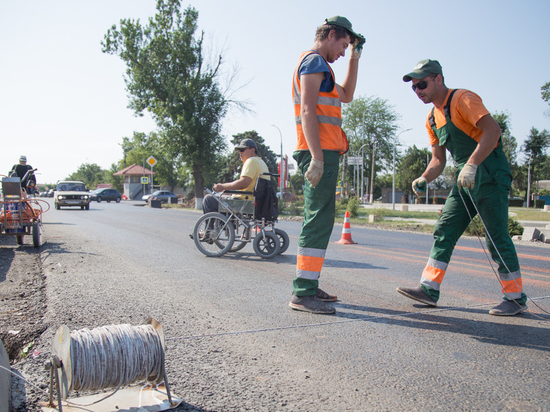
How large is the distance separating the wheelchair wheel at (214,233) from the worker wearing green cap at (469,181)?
12.3ft

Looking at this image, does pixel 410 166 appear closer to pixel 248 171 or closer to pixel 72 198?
pixel 72 198

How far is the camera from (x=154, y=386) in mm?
2281

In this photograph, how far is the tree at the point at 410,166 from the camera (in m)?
78.6

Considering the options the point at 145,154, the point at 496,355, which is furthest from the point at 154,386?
the point at 145,154

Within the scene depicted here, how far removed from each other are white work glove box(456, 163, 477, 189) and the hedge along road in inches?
41.2

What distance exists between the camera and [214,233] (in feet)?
23.9

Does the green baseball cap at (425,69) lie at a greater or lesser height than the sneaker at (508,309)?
greater

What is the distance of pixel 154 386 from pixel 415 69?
310cm

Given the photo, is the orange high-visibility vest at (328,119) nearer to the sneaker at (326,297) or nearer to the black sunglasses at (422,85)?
the black sunglasses at (422,85)

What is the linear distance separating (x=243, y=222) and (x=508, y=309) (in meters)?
4.39

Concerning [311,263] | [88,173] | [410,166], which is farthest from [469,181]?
[88,173]

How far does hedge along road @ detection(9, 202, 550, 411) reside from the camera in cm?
224

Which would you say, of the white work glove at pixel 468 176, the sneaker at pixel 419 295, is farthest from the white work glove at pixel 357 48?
the sneaker at pixel 419 295

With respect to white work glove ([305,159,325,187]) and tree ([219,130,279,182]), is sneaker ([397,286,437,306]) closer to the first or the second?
white work glove ([305,159,325,187])
